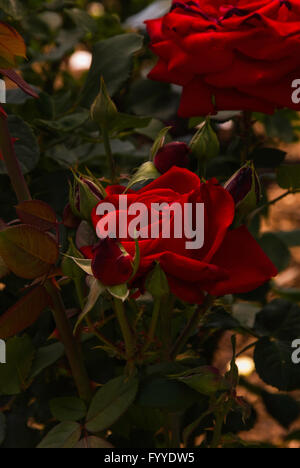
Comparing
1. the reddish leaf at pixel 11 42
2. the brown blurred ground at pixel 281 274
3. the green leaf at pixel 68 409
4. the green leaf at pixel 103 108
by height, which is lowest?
the brown blurred ground at pixel 281 274

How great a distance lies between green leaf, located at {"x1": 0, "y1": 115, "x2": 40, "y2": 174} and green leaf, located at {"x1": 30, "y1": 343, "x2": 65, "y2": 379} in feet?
0.44

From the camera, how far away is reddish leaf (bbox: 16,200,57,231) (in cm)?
38

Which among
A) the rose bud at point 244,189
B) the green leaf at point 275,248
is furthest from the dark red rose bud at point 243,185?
the green leaf at point 275,248

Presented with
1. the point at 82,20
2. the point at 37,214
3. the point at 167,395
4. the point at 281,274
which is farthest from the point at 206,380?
the point at 281,274

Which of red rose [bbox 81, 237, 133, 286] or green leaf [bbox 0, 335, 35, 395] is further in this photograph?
green leaf [bbox 0, 335, 35, 395]

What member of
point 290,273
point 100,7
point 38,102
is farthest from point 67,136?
point 290,273

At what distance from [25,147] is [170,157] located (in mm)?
147

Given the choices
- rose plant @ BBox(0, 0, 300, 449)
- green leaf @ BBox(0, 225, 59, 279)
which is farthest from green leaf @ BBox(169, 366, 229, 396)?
green leaf @ BBox(0, 225, 59, 279)

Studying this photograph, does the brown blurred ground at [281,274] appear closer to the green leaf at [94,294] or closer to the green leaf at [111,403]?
the green leaf at [111,403]

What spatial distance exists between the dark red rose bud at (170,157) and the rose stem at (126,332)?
9 cm

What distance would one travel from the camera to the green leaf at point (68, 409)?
429mm

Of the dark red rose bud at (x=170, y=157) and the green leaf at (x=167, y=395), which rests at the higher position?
the dark red rose bud at (x=170, y=157)

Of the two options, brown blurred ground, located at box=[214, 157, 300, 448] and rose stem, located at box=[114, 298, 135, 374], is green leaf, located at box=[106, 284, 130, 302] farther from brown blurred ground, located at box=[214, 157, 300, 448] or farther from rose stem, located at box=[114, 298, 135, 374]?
brown blurred ground, located at box=[214, 157, 300, 448]

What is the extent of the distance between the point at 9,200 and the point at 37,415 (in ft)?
0.68
